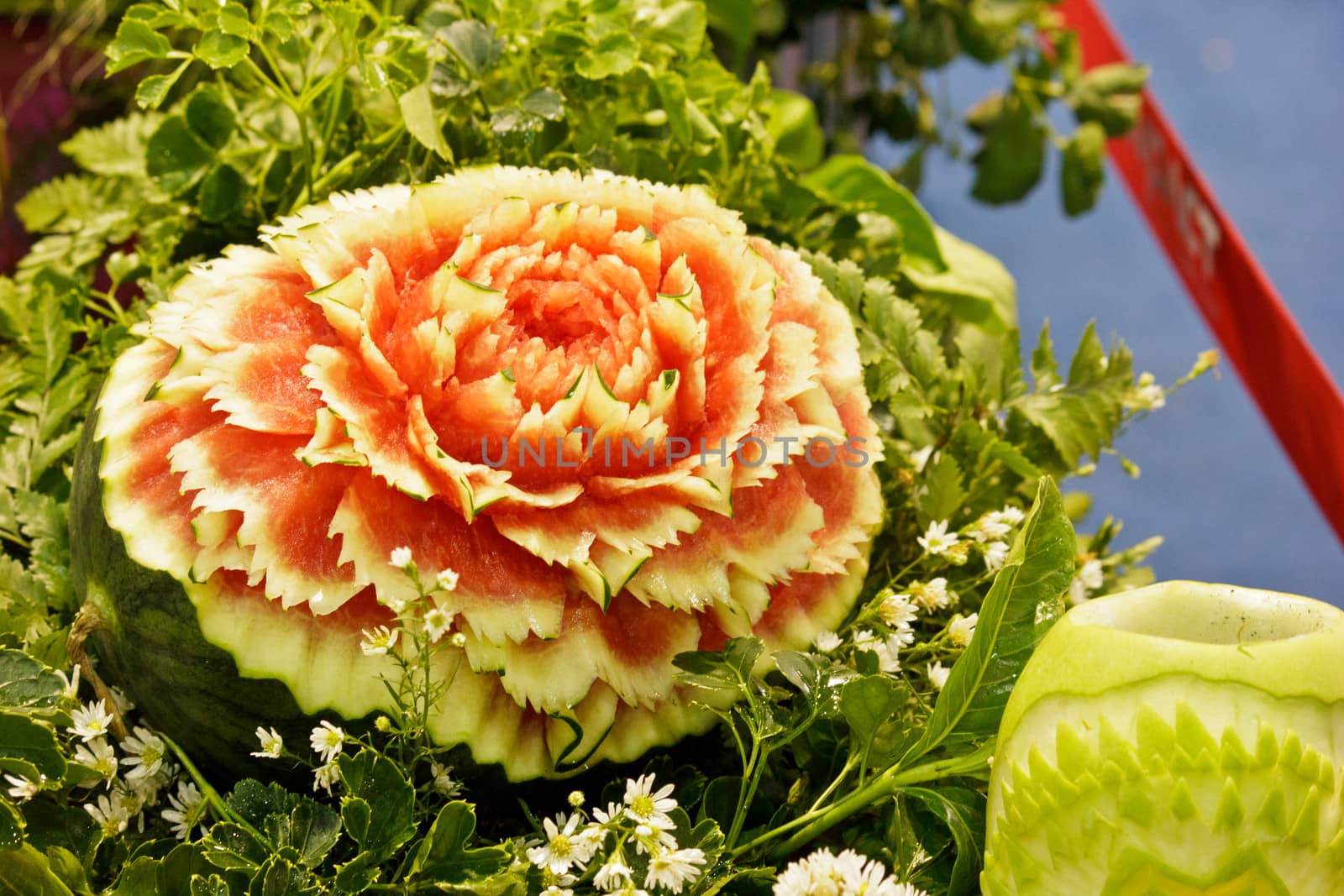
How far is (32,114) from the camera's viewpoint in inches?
37.8

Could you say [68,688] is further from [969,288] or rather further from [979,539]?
[969,288]

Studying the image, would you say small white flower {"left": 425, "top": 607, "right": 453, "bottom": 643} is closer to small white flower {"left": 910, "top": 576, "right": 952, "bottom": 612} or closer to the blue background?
small white flower {"left": 910, "top": 576, "right": 952, "bottom": 612}

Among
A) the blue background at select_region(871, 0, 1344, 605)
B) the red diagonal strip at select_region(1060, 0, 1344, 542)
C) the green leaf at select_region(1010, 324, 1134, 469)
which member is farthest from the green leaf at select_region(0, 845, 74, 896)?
the blue background at select_region(871, 0, 1344, 605)

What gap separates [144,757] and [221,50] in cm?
28

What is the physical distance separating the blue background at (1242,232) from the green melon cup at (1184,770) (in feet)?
4.16

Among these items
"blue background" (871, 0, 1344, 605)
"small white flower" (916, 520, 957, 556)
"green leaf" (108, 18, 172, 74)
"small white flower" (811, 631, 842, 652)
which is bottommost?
"blue background" (871, 0, 1344, 605)

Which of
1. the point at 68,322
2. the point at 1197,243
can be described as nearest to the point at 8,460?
the point at 68,322

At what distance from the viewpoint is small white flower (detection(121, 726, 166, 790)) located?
0.48m

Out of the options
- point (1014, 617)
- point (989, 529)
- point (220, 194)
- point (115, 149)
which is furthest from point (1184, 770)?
point (115, 149)

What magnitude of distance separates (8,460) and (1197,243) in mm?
939

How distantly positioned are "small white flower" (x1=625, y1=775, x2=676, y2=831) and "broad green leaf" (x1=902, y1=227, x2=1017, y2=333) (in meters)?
0.39

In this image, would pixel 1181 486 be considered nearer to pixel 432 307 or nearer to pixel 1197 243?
pixel 1197 243

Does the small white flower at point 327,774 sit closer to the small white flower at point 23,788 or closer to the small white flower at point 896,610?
the small white flower at point 23,788

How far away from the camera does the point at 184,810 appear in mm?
479
